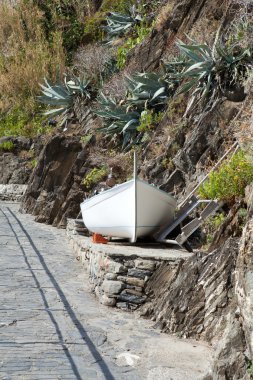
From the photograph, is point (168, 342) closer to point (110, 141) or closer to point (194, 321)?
point (194, 321)

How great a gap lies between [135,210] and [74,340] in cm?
300

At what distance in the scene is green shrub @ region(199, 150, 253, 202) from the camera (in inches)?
317

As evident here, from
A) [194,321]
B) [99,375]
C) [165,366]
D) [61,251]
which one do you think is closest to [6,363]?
[99,375]

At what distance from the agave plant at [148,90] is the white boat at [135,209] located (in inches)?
188

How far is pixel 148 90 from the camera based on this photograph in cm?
1401

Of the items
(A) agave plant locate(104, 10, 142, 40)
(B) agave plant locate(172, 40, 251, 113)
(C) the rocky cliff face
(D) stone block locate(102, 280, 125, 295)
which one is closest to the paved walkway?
(D) stone block locate(102, 280, 125, 295)

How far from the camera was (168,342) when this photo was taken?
6270mm

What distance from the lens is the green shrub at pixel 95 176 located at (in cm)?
1518

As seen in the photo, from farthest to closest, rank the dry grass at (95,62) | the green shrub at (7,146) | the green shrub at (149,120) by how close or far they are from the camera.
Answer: the green shrub at (7,146) → the dry grass at (95,62) → the green shrub at (149,120)

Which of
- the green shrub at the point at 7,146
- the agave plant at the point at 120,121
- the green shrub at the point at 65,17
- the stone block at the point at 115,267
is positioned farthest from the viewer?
the green shrub at the point at 65,17

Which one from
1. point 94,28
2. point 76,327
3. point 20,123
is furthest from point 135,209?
point 94,28

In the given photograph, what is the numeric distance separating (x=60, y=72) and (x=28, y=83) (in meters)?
1.75

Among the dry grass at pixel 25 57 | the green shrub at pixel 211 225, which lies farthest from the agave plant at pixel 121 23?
the green shrub at pixel 211 225

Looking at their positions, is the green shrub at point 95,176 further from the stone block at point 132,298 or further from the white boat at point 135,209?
the stone block at point 132,298
